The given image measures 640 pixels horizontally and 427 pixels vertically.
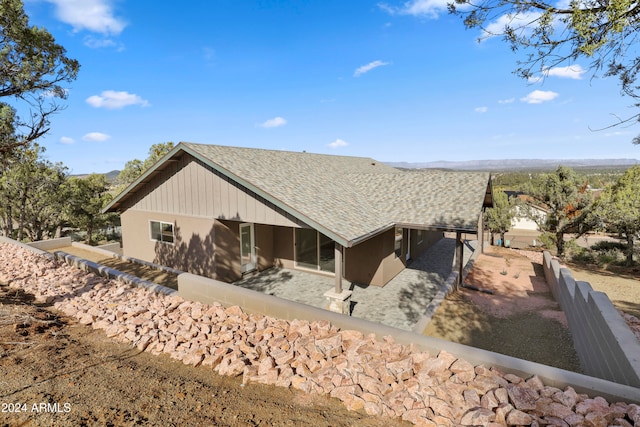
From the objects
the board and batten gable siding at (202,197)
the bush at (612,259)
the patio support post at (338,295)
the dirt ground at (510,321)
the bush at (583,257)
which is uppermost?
the board and batten gable siding at (202,197)

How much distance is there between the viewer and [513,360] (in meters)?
5.04

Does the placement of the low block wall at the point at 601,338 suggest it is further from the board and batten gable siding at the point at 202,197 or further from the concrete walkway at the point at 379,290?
the board and batten gable siding at the point at 202,197

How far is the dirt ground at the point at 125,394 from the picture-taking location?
173 inches

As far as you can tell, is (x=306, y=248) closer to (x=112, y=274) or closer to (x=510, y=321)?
(x=112, y=274)

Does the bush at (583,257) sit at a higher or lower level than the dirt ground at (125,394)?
lower

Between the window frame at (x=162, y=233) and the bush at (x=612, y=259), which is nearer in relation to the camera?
the window frame at (x=162, y=233)

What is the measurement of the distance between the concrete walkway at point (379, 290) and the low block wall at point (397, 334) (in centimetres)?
303

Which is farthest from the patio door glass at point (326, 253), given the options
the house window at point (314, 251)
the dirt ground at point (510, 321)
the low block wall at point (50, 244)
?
the low block wall at point (50, 244)

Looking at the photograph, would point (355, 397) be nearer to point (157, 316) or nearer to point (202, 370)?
point (202, 370)

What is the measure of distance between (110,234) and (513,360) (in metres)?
32.7

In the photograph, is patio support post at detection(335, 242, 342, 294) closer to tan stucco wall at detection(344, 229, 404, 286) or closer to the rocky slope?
the rocky slope

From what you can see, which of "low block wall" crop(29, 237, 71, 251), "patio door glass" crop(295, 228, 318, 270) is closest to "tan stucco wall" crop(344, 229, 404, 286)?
"patio door glass" crop(295, 228, 318, 270)

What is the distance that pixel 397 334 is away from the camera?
19.6 feet

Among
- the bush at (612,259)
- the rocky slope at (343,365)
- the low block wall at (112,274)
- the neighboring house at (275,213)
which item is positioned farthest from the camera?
the bush at (612,259)
